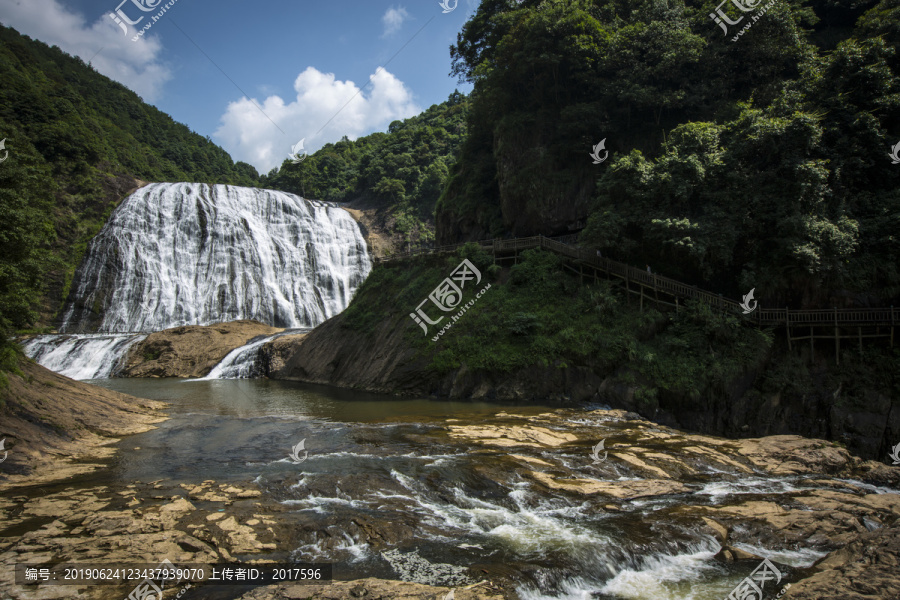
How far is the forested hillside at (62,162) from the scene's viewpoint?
1137 centimetres

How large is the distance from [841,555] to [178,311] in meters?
41.5

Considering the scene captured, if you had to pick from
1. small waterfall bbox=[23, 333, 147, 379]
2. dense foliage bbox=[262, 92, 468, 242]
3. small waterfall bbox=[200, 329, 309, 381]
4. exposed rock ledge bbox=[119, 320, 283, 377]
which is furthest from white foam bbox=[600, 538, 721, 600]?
dense foliage bbox=[262, 92, 468, 242]

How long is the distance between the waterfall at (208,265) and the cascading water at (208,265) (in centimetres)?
8

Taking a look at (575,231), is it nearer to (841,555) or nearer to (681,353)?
(681,353)

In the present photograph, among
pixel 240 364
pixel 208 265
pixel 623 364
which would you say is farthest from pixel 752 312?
pixel 208 265

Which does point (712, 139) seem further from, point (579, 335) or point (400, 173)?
point (400, 173)

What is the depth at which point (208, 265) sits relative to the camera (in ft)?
132

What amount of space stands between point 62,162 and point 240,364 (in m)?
32.2

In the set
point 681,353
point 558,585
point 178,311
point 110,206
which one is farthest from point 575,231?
point 110,206

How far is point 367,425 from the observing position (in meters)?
14.5

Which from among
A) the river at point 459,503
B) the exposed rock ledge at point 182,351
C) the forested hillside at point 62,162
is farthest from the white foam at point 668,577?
the exposed rock ledge at point 182,351

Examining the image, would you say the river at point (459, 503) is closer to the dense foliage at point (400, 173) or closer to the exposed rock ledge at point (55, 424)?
the exposed rock ledge at point (55, 424)

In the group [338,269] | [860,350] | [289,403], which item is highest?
[338,269]

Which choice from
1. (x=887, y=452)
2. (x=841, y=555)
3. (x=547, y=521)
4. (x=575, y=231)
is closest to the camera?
(x=841, y=555)
